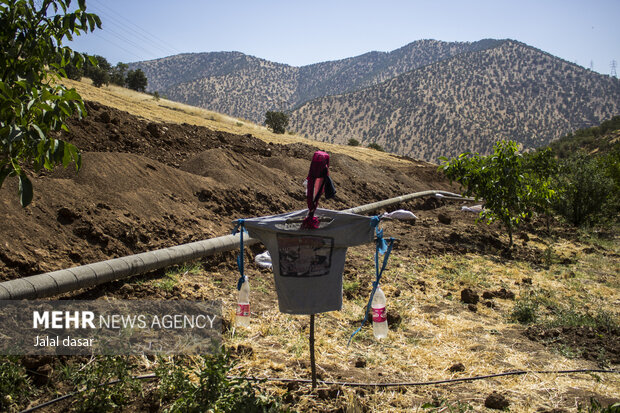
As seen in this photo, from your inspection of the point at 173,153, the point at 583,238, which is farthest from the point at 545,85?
the point at 173,153

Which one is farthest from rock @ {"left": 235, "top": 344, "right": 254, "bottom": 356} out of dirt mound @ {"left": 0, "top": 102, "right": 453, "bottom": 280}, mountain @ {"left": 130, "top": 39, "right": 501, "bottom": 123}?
mountain @ {"left": 130, "top": 39, "right": 501, "bottom": 123}

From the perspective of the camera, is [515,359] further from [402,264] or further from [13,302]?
[13,302]

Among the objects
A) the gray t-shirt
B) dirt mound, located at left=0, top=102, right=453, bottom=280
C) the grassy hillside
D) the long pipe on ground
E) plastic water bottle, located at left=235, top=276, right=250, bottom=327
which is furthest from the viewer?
the grassy hillside

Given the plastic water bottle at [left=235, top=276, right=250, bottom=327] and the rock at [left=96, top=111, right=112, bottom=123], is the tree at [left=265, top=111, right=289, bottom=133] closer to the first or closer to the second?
the rock at [left=96, top=111, right=112, bottom=123]

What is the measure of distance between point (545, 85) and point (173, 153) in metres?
89.3

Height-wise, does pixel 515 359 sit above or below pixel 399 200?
below

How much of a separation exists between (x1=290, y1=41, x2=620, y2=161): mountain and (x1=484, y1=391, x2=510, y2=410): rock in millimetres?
65848

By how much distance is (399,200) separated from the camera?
13.9 m

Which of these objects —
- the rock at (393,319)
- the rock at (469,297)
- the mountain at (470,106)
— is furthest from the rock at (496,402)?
the mountain at (470,106)

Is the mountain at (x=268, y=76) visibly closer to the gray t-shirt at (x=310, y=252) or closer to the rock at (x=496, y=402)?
the gray t-shirt at (x=310, y=252)

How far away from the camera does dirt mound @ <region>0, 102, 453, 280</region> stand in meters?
5.56

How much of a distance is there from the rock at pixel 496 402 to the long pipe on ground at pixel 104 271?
3.78 m

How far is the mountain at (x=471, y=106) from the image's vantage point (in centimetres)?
7238

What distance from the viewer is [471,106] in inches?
3157
